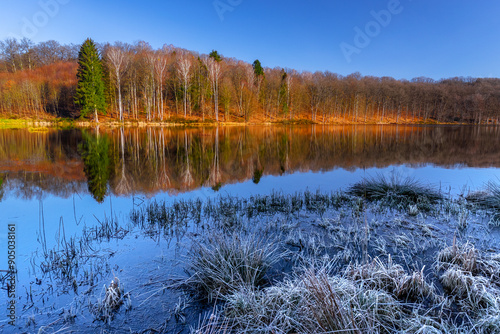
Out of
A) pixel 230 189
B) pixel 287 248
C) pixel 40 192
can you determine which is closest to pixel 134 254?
pixel 287 248

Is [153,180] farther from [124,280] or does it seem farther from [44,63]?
[44,63]

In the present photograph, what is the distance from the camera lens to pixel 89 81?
43.9 metres

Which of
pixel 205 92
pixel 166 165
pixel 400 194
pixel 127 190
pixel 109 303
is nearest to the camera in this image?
pixel 109 303

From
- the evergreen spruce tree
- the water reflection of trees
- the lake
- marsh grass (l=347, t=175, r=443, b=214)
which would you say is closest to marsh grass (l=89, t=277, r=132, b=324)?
the lake

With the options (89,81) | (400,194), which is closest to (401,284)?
(400,194)

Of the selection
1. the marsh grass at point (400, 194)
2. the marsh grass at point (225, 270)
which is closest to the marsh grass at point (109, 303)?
the marsh grass at point (225, 270)

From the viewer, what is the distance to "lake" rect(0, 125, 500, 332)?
3.52m

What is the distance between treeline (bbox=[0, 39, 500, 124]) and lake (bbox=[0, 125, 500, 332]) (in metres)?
32.6

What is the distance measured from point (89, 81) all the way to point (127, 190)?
145 ft

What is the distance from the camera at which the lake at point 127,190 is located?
139 inches

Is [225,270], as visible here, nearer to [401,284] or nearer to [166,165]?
Result: [401,284]

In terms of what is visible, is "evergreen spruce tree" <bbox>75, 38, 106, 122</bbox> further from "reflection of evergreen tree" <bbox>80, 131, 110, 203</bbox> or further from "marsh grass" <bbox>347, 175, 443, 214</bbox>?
"marsh grass" <bbox>347, 175, 443, 214</bbox>

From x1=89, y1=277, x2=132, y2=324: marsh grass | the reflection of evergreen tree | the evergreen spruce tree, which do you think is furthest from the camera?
the evergreen spruce tree

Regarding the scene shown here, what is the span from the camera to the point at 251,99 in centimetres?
5991
